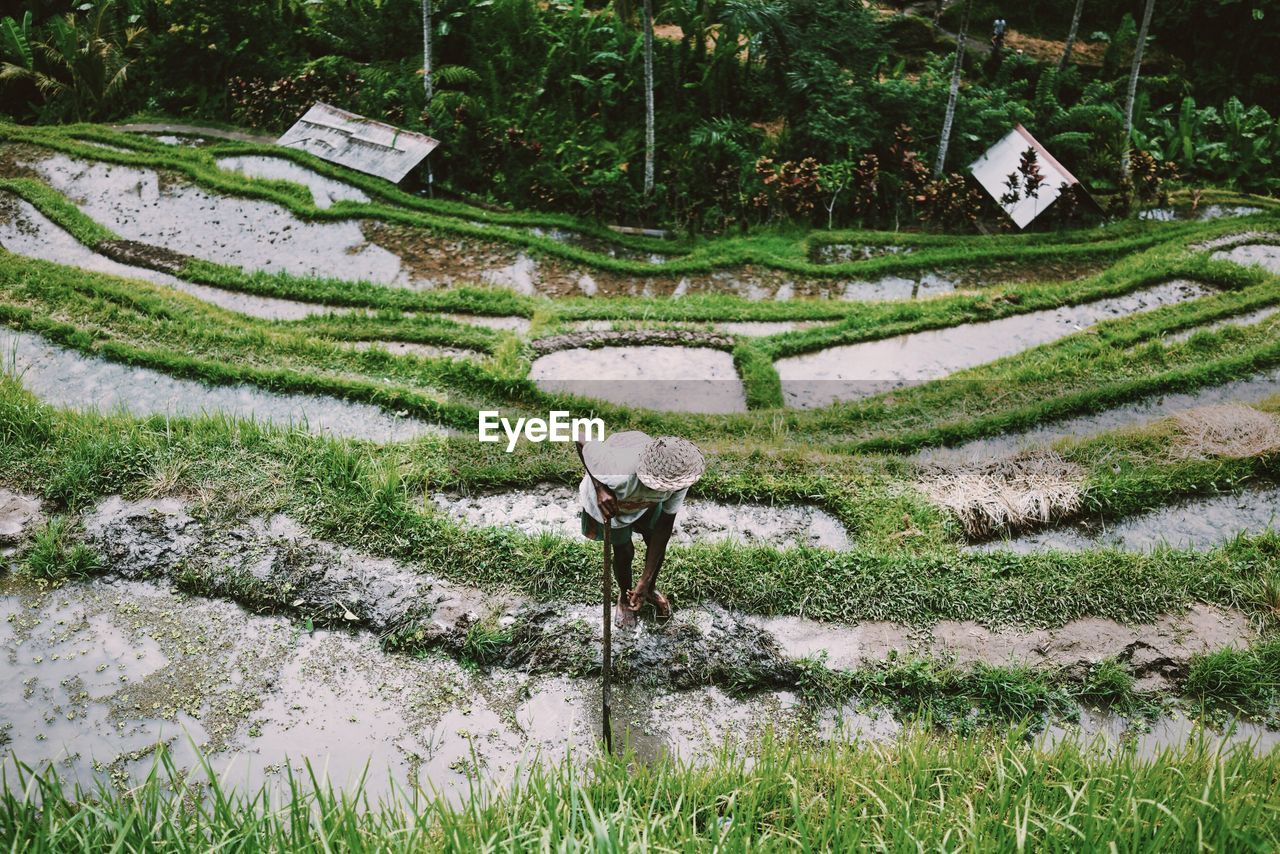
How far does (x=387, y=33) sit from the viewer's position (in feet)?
39.1

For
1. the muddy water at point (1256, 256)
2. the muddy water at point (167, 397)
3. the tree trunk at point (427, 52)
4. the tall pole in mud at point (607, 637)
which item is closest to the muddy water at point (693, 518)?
the muddy water at point (167, 397)

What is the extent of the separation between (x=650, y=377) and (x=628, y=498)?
11.3 ft

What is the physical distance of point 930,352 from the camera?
7703 millimetres

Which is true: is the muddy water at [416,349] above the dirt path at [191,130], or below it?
below

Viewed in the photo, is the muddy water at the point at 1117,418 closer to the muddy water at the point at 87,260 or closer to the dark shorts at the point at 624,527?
the dark shorts at the point at 624,527

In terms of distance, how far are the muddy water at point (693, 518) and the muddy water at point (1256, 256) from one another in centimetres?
627

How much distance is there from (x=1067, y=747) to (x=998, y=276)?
21.9 feet

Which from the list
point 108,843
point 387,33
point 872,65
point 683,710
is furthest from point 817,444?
point 387,33

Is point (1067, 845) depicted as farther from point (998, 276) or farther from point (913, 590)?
point (998, 276)

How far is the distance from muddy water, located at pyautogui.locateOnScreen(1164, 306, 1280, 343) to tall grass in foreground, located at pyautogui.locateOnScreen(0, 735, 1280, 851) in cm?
512

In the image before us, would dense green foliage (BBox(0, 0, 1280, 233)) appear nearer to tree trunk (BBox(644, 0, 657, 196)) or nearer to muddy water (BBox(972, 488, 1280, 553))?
tree trunk (BBox(644, 0, 657, 196))

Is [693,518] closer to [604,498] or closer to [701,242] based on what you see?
[604,498]

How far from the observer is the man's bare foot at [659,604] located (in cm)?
444

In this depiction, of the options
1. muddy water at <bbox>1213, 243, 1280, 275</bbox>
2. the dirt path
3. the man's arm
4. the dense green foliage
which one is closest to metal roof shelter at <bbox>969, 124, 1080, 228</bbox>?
the dense green foliage
